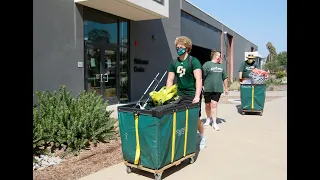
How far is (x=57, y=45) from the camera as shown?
883 cm

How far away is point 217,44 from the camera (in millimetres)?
25516

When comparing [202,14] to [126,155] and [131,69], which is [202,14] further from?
[126,155]

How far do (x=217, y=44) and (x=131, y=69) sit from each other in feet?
48.2

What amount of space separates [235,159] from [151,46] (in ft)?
32.7

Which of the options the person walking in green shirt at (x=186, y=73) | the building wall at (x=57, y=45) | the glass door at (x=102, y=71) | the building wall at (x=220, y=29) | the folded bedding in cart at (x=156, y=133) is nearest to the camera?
the folded bedding in cart at (x=156, y=133)

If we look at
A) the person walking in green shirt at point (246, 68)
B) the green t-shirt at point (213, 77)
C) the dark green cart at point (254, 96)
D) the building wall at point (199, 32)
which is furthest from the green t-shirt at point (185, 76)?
the building wall at point (199, 32)

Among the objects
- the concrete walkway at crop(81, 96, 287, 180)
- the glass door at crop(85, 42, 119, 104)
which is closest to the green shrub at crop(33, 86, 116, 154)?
the concrete walkway at crop(81, 96, 287, 180)

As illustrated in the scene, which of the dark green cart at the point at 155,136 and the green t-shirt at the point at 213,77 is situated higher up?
the green t-shirt at the point at 213,77

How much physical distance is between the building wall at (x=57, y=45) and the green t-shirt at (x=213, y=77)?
4574 millimetres

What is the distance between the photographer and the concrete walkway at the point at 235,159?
386cm

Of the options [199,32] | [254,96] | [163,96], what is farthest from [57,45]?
[199,32]

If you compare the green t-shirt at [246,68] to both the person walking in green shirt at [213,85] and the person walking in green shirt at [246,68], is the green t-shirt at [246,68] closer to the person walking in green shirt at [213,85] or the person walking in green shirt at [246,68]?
the person walking in green shirt at [246,68]

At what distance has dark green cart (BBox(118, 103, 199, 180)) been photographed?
3.60m
